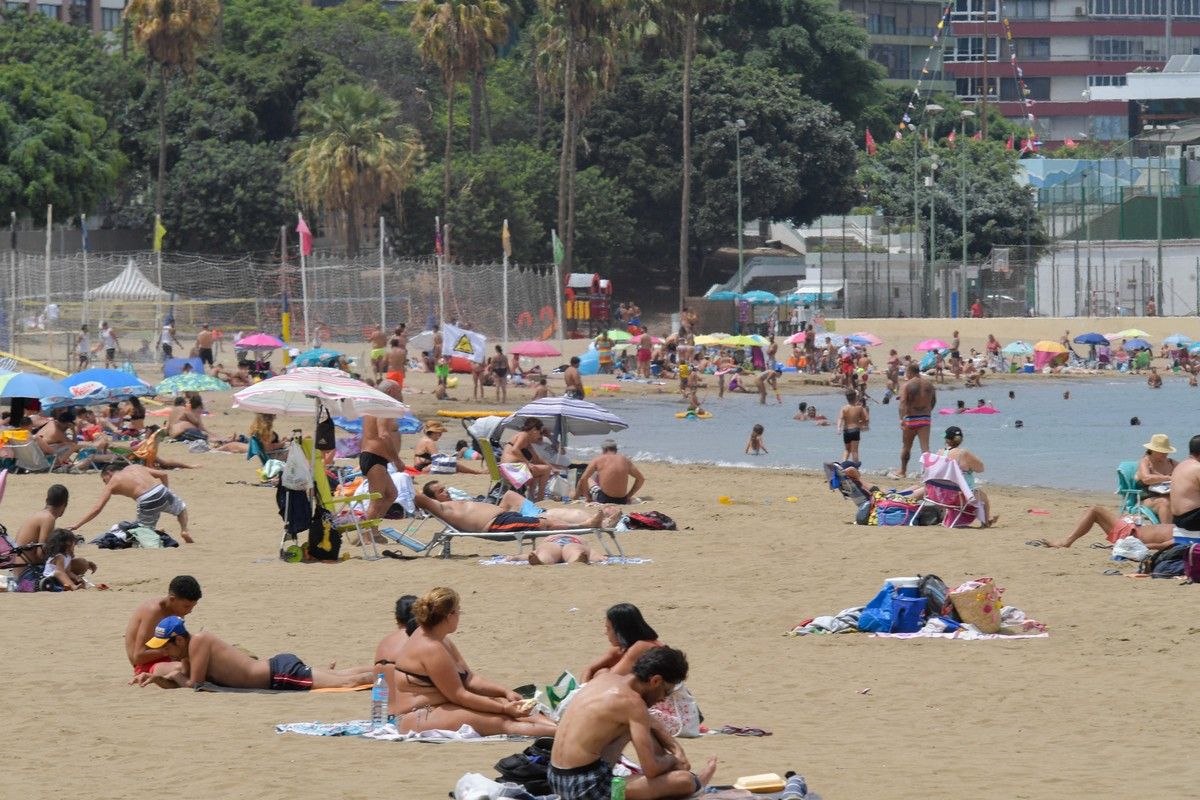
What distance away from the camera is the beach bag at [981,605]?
11.0 metres

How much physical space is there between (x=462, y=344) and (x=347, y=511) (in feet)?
71.7

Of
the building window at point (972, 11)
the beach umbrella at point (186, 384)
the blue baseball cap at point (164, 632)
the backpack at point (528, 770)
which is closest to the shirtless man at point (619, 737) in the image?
the backpack at point (528, 770)

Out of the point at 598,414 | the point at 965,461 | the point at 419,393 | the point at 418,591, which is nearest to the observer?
the point at 418,591

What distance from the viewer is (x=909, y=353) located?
170ft

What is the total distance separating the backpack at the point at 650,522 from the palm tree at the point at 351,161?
37.7m

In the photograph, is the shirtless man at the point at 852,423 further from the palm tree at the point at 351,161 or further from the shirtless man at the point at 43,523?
the palm tree at the point at 351,161

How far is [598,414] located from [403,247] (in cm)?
4084

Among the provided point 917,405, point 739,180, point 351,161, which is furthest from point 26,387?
point 739,180

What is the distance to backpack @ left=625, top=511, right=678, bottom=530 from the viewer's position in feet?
54.7

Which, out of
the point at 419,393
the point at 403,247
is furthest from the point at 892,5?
the point at 419,393

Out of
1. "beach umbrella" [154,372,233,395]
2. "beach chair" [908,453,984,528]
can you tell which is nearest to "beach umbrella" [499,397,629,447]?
"beach chair" [908,453,984,528]

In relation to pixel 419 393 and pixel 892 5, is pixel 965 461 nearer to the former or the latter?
pixel 419 393

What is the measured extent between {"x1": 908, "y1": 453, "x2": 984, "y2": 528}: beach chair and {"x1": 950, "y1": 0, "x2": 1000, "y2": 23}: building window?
350 ft

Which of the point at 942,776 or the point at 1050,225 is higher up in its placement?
the point at 1050,225
